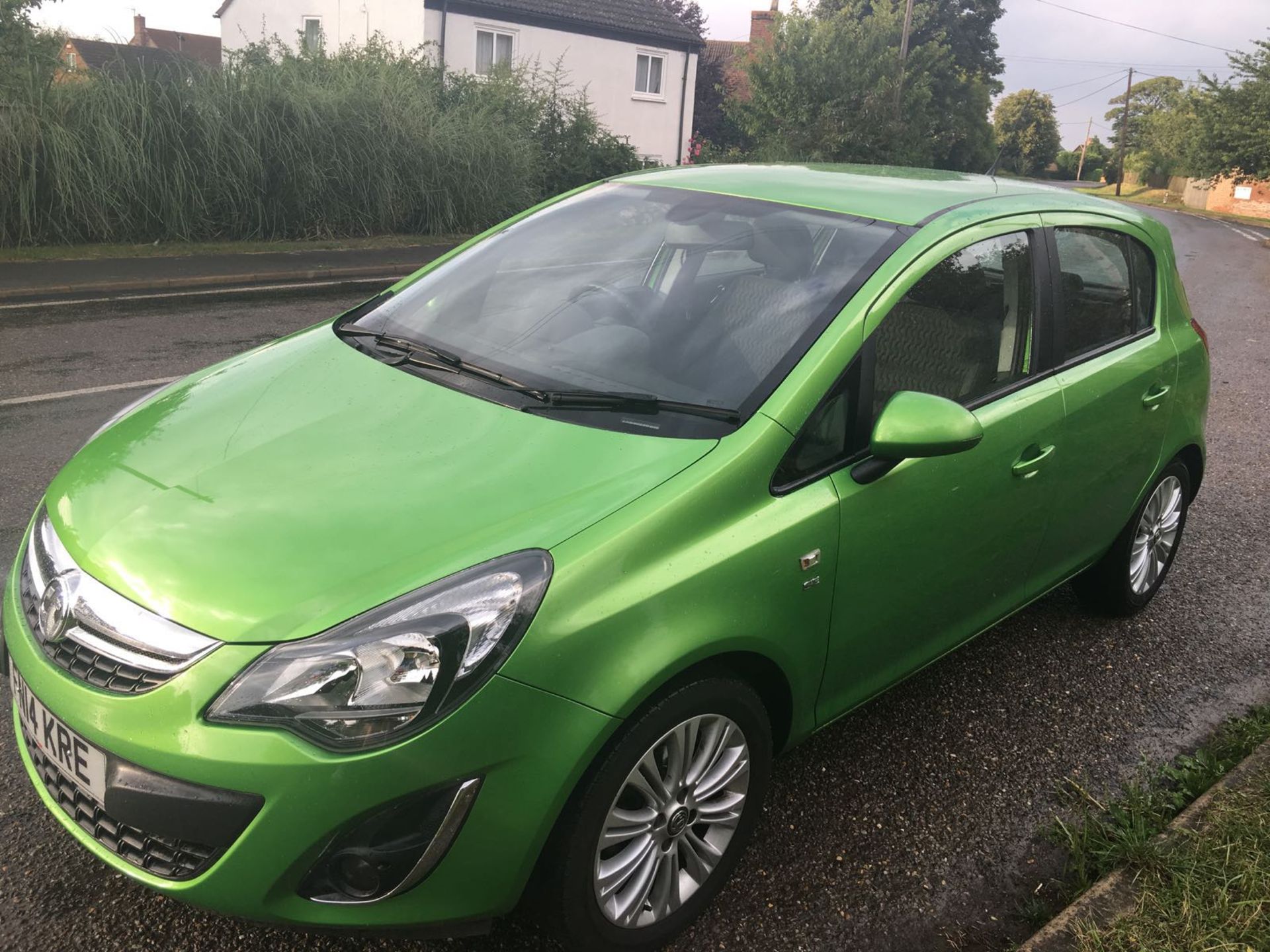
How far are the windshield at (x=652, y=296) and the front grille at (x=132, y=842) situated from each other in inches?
53.0

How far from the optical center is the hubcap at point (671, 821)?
2191 mm

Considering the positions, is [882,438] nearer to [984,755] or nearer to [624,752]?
[624,752]

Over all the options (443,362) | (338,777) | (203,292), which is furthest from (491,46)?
(338,777)

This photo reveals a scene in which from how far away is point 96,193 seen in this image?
13047 mm

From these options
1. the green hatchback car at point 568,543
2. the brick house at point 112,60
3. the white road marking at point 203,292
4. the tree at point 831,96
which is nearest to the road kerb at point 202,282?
the white road marking at point 203,292

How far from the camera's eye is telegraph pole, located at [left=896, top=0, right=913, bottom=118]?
29.7 metres

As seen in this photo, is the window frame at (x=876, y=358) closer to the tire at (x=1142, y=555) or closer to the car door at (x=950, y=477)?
the car door at (x=950, y=477)

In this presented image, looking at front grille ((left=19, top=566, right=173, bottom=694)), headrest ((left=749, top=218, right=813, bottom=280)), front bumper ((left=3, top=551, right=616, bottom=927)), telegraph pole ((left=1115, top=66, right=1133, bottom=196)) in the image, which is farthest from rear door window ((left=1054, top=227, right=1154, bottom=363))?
telegraph pole ((left=1115, top=66, right=1133, bottom=196))

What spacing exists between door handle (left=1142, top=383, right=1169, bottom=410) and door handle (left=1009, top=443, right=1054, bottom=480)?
0.75 meters

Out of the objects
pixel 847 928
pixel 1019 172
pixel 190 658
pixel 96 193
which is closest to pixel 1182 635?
pixel 847 928

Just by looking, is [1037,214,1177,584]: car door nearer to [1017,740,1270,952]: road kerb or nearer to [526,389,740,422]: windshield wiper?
[1017,740,1270,952]: road kerb

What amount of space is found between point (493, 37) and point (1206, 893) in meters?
29.7

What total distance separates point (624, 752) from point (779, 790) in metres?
1.08

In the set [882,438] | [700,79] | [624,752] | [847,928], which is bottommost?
[847,928]
